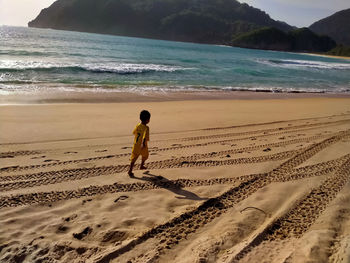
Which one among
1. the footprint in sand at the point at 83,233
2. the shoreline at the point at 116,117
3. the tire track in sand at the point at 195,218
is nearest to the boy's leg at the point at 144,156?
the tire track in sand at the point at 195,218

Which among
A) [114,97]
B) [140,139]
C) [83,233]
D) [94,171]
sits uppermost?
[114,97]

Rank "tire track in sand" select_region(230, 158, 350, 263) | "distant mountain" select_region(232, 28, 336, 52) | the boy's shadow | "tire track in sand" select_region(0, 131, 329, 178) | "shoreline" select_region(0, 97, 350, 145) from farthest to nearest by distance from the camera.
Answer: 1. "distant mountain" select_region(232, 28, 336, 52)
2. "shoreline" select_region(0, 97, 350, 145)
3. "tire track in sand" select_region(0, 131, 329, 178)
4. the boy's shadow
5. "tire track in sand" select_region(230, 158, 350, 263)

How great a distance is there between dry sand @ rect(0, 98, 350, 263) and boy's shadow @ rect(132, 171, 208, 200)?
0.05 ft

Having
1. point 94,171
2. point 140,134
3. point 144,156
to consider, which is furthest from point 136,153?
point 94,171

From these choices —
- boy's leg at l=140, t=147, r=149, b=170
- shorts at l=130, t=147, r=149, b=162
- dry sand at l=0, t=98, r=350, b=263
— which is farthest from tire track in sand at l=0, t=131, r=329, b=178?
shorts at l=130, t=147, r=149, b=162

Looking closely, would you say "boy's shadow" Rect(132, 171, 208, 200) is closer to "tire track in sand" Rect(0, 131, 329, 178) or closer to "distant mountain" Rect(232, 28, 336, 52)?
"tire track in sand" Rect(0, 131, 329, 178)

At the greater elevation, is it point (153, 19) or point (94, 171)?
point (153, 19)

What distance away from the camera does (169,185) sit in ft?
13.5

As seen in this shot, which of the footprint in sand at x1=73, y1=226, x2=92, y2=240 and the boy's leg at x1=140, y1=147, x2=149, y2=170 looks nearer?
the footprint in sand at x1=73, y1=226, x2=92, y2=240

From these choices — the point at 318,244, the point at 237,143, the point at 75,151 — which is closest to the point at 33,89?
the point at 75,151

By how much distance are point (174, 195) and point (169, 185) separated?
33 cm

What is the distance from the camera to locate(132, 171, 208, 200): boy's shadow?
3.76 meters

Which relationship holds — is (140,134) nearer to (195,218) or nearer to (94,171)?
(94,171)

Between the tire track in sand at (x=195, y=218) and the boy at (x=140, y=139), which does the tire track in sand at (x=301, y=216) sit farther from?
the boy at (x=140, y=139)
